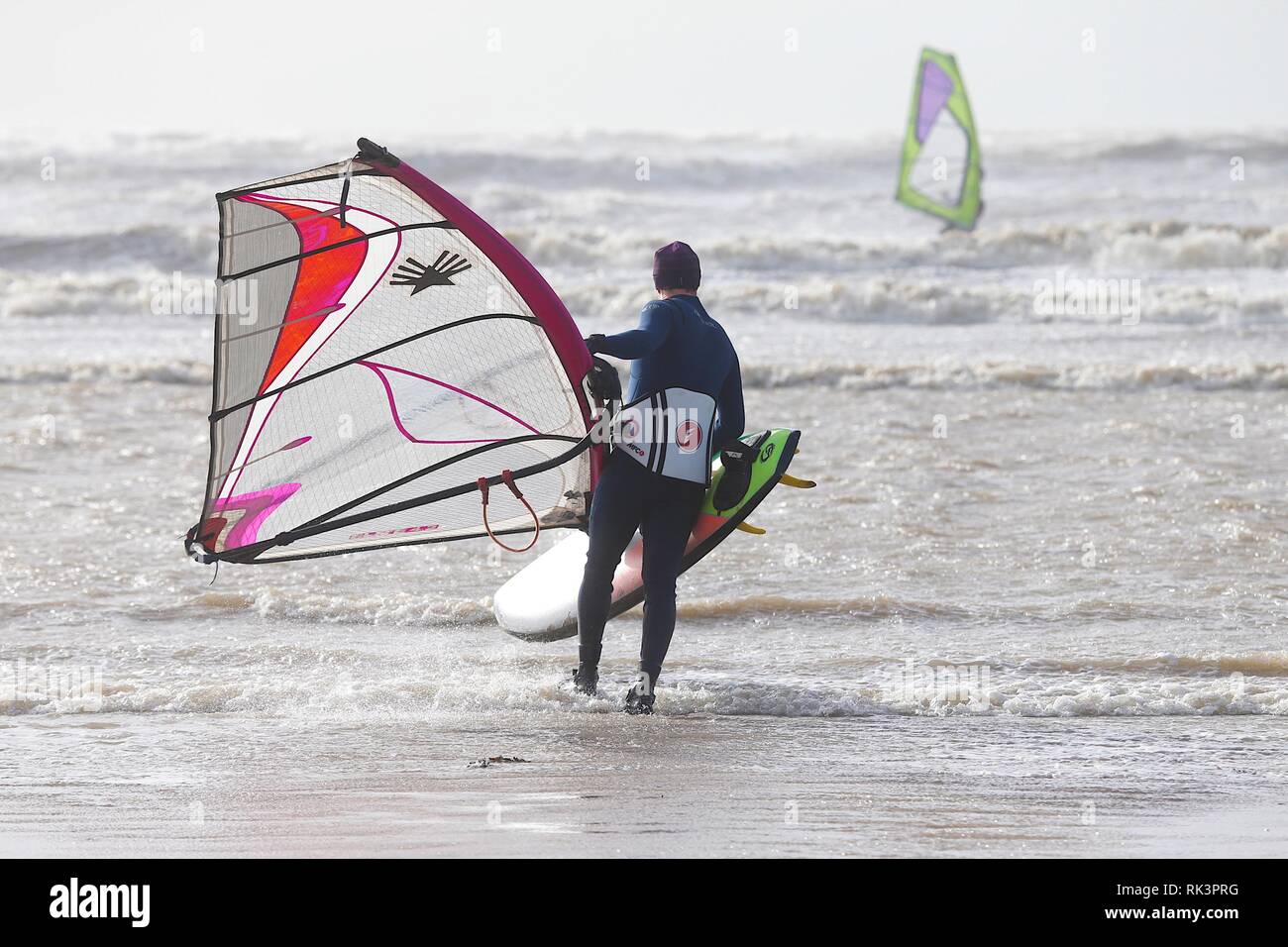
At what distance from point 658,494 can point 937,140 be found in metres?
21.7

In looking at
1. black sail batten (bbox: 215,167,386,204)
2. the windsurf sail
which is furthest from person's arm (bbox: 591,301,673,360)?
black sail batten (bbox: 215,167,386,204)

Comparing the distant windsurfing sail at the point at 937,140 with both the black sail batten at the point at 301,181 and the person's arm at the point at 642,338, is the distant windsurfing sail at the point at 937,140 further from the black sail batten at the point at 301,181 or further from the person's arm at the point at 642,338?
the black sail batten at the point at 301,181

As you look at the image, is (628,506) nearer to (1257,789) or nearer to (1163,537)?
(1257,789)

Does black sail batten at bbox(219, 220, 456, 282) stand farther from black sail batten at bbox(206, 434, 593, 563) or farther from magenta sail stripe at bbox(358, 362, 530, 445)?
black sail batten at bbox(206, 434, 593, 563)

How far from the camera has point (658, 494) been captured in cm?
481

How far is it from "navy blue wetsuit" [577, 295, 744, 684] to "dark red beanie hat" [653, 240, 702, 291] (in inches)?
2.0

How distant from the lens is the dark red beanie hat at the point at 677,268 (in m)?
4.77

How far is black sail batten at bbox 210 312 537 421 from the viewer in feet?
16.3

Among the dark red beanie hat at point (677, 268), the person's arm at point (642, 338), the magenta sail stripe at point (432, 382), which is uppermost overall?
the dark red beanie hat at point (677, 268)

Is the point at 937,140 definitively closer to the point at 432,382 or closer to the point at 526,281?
the point at 432,382

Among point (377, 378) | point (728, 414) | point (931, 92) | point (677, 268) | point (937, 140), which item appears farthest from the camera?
point (937, 140)

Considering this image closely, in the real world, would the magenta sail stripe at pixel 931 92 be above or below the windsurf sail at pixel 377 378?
above

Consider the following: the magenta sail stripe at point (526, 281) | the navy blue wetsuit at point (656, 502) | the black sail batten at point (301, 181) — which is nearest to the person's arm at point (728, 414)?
the navy blue wetsuit at point (656, 502)

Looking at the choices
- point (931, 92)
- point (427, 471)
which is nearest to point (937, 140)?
point (931, 92)
